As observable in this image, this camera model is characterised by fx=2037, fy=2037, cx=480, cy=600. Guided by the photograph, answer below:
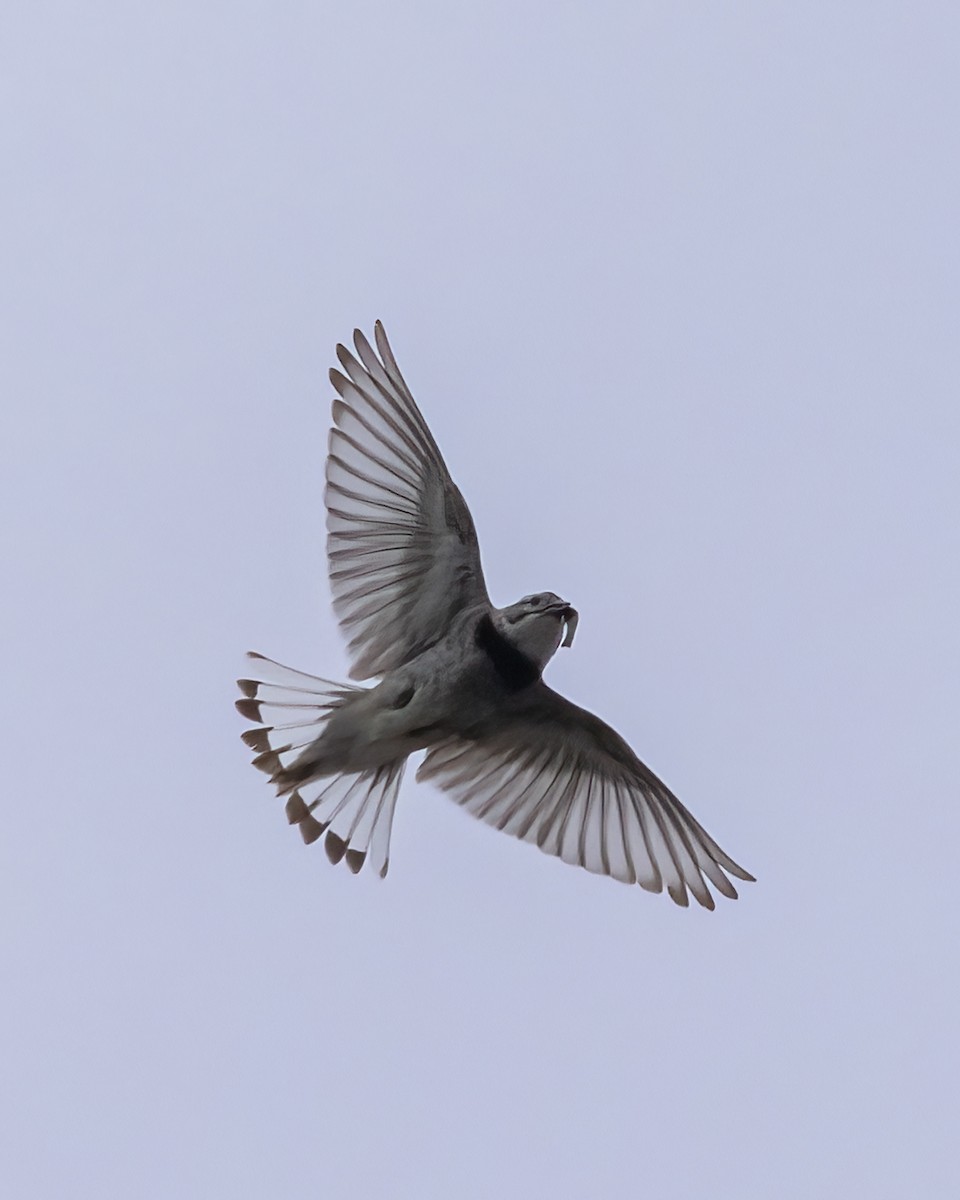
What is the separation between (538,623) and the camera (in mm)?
10570

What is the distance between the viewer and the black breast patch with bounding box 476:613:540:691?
10.7 meters

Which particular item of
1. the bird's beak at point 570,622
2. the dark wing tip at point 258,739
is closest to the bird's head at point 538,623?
the bird's beak at point 570,622

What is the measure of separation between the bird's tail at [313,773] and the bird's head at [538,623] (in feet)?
2.99

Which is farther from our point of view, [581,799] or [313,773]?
[581,799]

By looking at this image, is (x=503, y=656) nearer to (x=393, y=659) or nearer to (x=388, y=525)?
(x=393, y=659)

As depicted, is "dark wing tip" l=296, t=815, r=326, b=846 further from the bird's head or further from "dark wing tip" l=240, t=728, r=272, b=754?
the bird's head

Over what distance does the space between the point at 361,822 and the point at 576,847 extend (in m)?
1.29

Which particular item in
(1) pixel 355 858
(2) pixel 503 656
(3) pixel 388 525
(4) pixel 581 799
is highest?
(3) pixel 388 525

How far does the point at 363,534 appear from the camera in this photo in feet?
35.6

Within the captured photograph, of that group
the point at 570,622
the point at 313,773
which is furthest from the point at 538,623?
the point at 313,773

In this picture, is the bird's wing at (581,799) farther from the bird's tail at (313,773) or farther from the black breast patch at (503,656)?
the black breast patch at (503,656)

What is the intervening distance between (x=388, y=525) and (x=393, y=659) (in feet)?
2.45

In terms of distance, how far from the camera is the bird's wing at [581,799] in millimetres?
11586

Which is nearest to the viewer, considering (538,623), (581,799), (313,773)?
(538,623)
